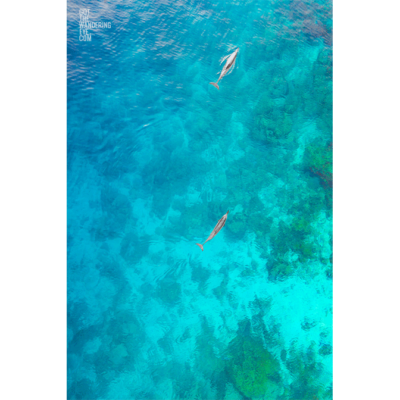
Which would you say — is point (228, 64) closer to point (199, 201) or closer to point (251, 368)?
point (199, 201)

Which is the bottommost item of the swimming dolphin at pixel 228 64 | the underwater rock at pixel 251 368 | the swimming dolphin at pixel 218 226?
the underwater rock at pixel 251 368

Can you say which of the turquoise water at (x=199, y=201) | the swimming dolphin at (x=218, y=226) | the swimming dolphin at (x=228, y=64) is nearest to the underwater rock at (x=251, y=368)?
the turquoise water at (x=199, y=201)

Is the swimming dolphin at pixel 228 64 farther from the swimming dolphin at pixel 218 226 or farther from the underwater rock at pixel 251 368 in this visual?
the underwater rock at pixel 251 368

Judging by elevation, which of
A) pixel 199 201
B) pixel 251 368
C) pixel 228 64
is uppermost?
pixel 228 64

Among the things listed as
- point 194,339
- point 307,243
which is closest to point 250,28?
point 307,243

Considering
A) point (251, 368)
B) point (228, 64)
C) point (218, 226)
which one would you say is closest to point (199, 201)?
point (218, 226)

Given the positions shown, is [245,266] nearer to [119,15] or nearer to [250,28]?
[250,28]

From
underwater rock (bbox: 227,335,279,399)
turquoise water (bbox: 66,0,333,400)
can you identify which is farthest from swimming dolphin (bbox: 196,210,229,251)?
underwater rock (bbox: 227,335,279,399)

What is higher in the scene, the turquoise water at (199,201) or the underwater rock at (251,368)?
the turquoise water at (199,201)
